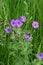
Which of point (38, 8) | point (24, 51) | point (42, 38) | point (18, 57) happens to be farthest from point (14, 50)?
point (38, 8)

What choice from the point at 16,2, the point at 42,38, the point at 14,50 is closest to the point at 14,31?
the point at 14,50

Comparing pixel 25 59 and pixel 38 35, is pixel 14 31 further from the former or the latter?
pixel 38 35

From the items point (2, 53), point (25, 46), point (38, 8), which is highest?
point (38, 8)

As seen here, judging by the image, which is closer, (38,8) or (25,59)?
(25,59)

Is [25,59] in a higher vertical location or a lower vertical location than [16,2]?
lower

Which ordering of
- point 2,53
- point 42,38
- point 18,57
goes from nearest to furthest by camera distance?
point 18,57, point 2,53, point 42,38

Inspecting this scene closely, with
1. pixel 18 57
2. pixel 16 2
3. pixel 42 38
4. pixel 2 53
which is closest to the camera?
pixel 18 57

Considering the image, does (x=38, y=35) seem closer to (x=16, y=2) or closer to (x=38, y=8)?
(x=38, y=8)

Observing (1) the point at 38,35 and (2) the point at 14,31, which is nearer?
(2) the point at 14,31

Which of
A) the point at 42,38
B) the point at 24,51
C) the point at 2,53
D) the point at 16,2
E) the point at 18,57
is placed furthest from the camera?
the point at 16,2

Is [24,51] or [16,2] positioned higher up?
[16,2]
